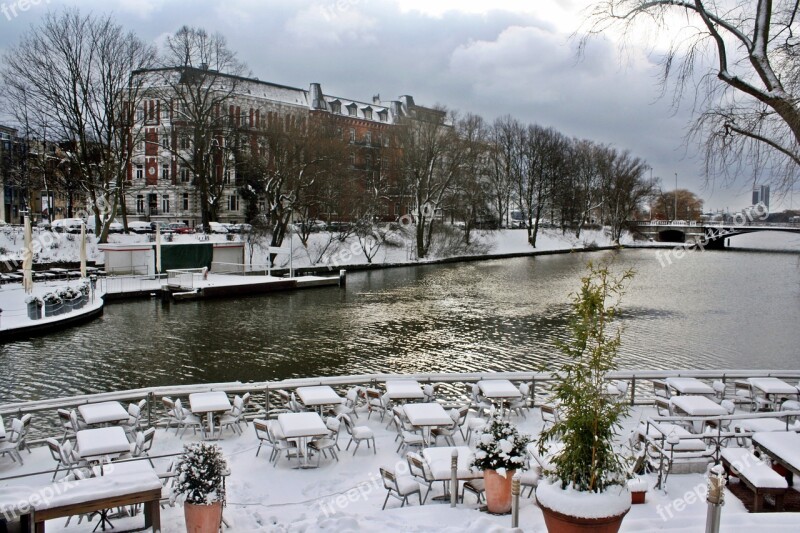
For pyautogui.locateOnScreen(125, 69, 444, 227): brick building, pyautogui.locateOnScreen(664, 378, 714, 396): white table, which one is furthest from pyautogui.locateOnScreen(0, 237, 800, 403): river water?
pyautogui.locateOnScreen(125, 69, 444, 227): brick building

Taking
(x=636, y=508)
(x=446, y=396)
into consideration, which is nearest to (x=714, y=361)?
(x=446, y=396)

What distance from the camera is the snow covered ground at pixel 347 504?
25.2ft

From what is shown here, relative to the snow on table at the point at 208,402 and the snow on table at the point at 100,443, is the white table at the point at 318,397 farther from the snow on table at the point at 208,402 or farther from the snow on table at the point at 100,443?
the snow on table at the point at 100,443

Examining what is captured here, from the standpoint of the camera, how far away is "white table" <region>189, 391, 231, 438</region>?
490 inches

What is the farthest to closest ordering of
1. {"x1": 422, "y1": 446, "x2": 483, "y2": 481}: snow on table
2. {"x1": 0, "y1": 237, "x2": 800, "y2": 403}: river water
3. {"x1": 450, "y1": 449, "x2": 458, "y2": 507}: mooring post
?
{"x1": 0, "y1": 237, "x2": 800, "y2": 403}: river water < {"x1": 422, "y1": 446, "x2": 483, "y2": 481}: snow on table < {"x1": 450, "y1": 449, "x2": 458, "y2": 507}: mooring post

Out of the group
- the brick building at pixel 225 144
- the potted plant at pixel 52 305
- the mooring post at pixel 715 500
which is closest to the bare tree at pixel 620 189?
the brick building at pixel 225 144

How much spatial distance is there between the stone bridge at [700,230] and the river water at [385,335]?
45.4 metres

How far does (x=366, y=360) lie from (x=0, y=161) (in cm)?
5224

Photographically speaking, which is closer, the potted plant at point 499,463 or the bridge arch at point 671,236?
the potted plant at point 499,463

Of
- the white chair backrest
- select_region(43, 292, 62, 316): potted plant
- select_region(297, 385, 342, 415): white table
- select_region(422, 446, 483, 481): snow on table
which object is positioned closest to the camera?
select_region(422, 446, 483, 481): snow on table

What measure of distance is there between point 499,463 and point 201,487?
3.94m

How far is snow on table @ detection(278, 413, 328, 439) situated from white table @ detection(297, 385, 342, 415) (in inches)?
49.0

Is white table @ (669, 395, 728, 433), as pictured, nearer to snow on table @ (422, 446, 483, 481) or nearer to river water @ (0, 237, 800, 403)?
snow on table @ (422, 446, 483, 481)

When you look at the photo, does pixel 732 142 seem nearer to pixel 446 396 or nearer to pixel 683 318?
pixel 446 396
